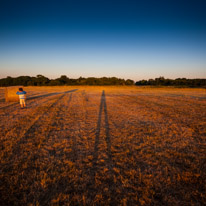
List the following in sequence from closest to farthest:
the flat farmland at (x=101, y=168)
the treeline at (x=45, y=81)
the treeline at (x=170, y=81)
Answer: the flat farmland at (x=101, y=168), the treeline at (x=170, y=81), the treeline at (x=45, y=81)

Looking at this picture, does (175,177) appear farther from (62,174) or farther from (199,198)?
(62,174)

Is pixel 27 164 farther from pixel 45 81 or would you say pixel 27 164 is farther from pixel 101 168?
pixel 45 81

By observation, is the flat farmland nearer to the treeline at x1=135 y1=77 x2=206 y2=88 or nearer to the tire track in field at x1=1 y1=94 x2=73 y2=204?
the tire track in field at x1=1 y1=94 x2=73 y2=204

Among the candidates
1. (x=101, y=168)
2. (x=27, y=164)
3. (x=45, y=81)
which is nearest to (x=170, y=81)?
(x=45, y=81)

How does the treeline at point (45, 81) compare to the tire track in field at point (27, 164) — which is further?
the treeline at point (45, 81)

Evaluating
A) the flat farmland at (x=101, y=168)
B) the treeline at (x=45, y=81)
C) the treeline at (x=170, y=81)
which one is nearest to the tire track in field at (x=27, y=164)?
the flat farmland at (x=101, y=168)

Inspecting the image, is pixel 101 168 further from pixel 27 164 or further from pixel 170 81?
pixel 170 81

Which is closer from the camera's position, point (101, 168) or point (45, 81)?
point (101, 168)

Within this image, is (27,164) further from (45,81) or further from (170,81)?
(170,81)

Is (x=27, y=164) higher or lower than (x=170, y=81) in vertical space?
lower

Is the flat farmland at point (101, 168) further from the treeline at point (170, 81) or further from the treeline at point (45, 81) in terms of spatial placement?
the treeline at point (170, 81)

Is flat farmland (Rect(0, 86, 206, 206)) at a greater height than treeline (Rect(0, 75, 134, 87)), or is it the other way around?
treeline (Rect(0, 75, 134, 87))

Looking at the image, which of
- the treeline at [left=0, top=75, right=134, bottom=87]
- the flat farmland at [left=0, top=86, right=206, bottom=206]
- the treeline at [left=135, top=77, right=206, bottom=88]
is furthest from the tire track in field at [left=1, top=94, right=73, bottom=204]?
the treeline at [left=135, top=77, right=206, bottom=88]

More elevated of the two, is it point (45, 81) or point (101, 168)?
point (45, 81)
